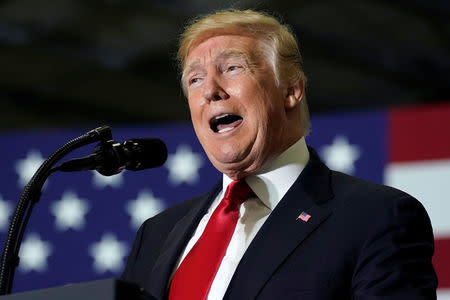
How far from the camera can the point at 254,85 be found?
1.80 m

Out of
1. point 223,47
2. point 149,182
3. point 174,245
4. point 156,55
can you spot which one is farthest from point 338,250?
point 156,55

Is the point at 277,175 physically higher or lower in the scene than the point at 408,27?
lower

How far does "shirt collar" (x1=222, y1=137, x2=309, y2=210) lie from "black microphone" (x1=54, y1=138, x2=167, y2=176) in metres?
0.30

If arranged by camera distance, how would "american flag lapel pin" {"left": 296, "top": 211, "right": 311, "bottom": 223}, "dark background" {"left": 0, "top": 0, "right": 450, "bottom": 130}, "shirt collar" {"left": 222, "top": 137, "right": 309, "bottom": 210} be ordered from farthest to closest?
"dark background" {"left": 0, "top": 0, "right": 450, "bottom": 130} → "shirt collar" {"left": 222, "top": 137, "right": 309, "bottom": 210} → "american flag lapel pin" {"left": 296, "top": 211, "right": 311, "bottom": 223}

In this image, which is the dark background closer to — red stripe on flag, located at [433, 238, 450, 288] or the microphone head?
red stripe on flag, located at [433, 238, 450, 288]

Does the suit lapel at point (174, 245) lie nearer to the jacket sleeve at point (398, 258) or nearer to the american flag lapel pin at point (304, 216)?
the american flag lapel pin at point (304, 216)

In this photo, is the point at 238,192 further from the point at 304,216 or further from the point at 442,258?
the point at 442,258

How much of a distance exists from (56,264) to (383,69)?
2014 millimetres

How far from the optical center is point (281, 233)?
5.15 feet

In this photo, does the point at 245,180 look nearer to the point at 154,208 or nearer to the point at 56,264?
the point at 154,208

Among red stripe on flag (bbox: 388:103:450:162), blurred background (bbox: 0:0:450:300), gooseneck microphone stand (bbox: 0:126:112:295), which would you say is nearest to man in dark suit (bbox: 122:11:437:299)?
gooseneck microphone stand (bbox: 0:126:112:295)

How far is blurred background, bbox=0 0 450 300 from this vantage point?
275 centimetres

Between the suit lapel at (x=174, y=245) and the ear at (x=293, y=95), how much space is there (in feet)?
0.85

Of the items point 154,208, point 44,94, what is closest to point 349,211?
point 154,208
